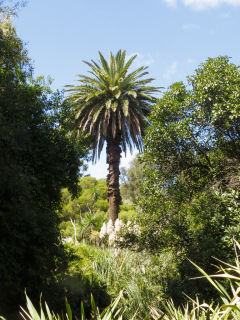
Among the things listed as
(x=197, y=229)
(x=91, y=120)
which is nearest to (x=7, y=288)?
(x=197, y=229)

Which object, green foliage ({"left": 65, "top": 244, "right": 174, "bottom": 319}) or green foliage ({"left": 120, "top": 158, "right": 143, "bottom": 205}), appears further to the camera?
green foliage ({"left": 120, "top": 158, "right": 143, "bottom": 205})

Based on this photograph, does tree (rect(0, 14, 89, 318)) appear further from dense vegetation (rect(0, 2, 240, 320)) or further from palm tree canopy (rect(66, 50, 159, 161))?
palm tree canopy (rect(66, 50, 159, 161))

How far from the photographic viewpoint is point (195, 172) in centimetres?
938

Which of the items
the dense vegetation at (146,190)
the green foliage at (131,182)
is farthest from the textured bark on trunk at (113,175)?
the green foliage at (131,182)

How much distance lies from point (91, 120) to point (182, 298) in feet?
42.4

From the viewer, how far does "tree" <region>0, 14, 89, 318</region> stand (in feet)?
27.1

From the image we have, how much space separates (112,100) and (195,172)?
33.5 ft

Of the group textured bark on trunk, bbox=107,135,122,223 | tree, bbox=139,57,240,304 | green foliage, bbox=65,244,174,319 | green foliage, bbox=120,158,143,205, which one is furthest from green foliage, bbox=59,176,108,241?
tree, bbox=139,57,240,304

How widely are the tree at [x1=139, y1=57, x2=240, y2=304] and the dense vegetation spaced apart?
3cm

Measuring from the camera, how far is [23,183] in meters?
8.55

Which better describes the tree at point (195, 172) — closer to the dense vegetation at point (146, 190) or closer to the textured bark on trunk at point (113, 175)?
the dense vegetation at point (146, 190)

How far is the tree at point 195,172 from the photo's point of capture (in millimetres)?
7625

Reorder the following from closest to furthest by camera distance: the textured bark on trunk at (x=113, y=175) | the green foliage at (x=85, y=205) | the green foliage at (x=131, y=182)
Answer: the textured bark on trunk at (x=113, y=175) → the green foliage at (x=85, y=205) → the green foliage at (x=131, y=182)

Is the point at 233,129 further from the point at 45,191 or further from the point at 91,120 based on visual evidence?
the point at 91,120
